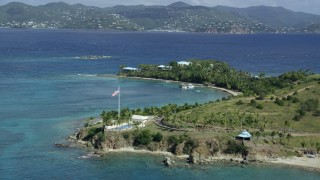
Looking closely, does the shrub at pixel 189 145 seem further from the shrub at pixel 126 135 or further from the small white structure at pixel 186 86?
the small white structure at pixel 186 86

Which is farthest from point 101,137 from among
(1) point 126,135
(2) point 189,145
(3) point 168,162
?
(2) point 189,145

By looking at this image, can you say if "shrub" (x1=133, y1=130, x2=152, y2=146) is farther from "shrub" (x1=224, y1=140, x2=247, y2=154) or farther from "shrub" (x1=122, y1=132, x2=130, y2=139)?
"shrub" (x1=224, y1=140, x2=247, y2=154)

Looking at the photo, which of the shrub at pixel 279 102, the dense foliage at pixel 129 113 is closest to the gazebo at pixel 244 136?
the dense foliage at pixel 129 113

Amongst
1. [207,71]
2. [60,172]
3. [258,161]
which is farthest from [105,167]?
[207,71]

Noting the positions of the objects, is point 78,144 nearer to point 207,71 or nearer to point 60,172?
point 60,172

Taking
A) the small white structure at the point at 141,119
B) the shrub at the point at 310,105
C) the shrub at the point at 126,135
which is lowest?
the shrub at the point at 126,135

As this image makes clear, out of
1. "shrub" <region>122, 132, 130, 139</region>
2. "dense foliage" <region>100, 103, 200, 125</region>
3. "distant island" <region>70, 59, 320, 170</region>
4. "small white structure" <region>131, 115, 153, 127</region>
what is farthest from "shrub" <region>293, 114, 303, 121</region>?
"shrub" <region>122, 132, 130, 139</region>
